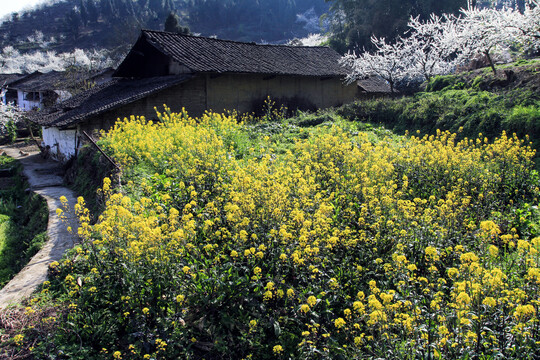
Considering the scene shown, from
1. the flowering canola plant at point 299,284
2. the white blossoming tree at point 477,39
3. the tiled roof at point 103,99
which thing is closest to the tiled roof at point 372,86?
the white blossoming tree at point 477,39

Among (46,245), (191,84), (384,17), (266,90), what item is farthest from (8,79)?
(46,245)

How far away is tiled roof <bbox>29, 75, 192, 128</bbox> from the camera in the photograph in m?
13.0

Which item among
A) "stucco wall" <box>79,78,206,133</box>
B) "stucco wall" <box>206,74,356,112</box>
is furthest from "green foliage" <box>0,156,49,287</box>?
"stucco wall" <box>206,74,356,112</box>

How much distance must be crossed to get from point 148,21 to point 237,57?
205 feet

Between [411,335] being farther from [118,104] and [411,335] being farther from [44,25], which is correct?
[44,25]

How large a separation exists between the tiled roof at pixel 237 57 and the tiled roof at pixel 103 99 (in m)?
1.24

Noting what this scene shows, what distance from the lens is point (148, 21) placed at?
71.4 meters

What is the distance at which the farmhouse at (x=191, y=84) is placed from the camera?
1392cm

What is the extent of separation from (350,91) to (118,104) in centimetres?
1463

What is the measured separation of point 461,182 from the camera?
628 cm

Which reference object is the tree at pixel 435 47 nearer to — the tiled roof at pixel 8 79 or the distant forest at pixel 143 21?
the distant forest at pixel 143 21

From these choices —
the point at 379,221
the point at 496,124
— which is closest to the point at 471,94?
the point at 496,124

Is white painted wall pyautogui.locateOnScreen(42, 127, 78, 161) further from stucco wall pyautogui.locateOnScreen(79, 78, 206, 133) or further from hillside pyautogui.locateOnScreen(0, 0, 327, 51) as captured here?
hillside pyautogui.locateOnScreen(0, 0, 327, 51)

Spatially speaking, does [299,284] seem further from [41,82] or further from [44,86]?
[41,82]
